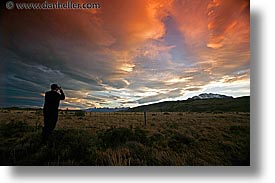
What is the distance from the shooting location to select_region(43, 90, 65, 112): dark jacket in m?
3.40

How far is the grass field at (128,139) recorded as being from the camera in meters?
3.35

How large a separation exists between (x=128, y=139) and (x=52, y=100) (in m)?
1.01

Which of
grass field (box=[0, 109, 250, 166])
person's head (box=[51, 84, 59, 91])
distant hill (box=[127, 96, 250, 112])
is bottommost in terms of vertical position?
grass field (box=[0, 109, 250, 166])

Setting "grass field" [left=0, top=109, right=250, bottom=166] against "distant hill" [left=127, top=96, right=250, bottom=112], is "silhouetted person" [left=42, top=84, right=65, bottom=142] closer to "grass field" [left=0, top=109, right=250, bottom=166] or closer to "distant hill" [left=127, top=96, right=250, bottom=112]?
"grass field" [left=0, top=109, right=250, bottom=166]

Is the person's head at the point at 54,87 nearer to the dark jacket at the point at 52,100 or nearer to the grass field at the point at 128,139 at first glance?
the dark jacket at the point at 52,100

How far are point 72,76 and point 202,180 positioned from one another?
6.45ft

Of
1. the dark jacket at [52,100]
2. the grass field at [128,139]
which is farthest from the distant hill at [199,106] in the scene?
the dark jacket at [52,100]

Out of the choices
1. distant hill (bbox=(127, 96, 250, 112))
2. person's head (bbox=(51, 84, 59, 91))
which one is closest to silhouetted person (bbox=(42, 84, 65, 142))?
person's head (bbox=(51, 84, 59, 91))

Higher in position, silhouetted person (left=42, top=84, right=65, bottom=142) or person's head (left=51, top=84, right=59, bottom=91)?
person's head (left=51, top=84, right=59, bottom=91)

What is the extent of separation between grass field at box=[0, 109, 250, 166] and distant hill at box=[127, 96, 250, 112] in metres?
0.05

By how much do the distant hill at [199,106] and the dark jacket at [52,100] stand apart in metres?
0.85

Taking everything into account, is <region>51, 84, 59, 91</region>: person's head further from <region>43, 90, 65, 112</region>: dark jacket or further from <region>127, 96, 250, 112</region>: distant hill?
<region>127, 96, 250, 112</region>: distant hill

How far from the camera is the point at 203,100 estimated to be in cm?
346

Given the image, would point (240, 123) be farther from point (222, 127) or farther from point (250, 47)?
point (250, 47)
